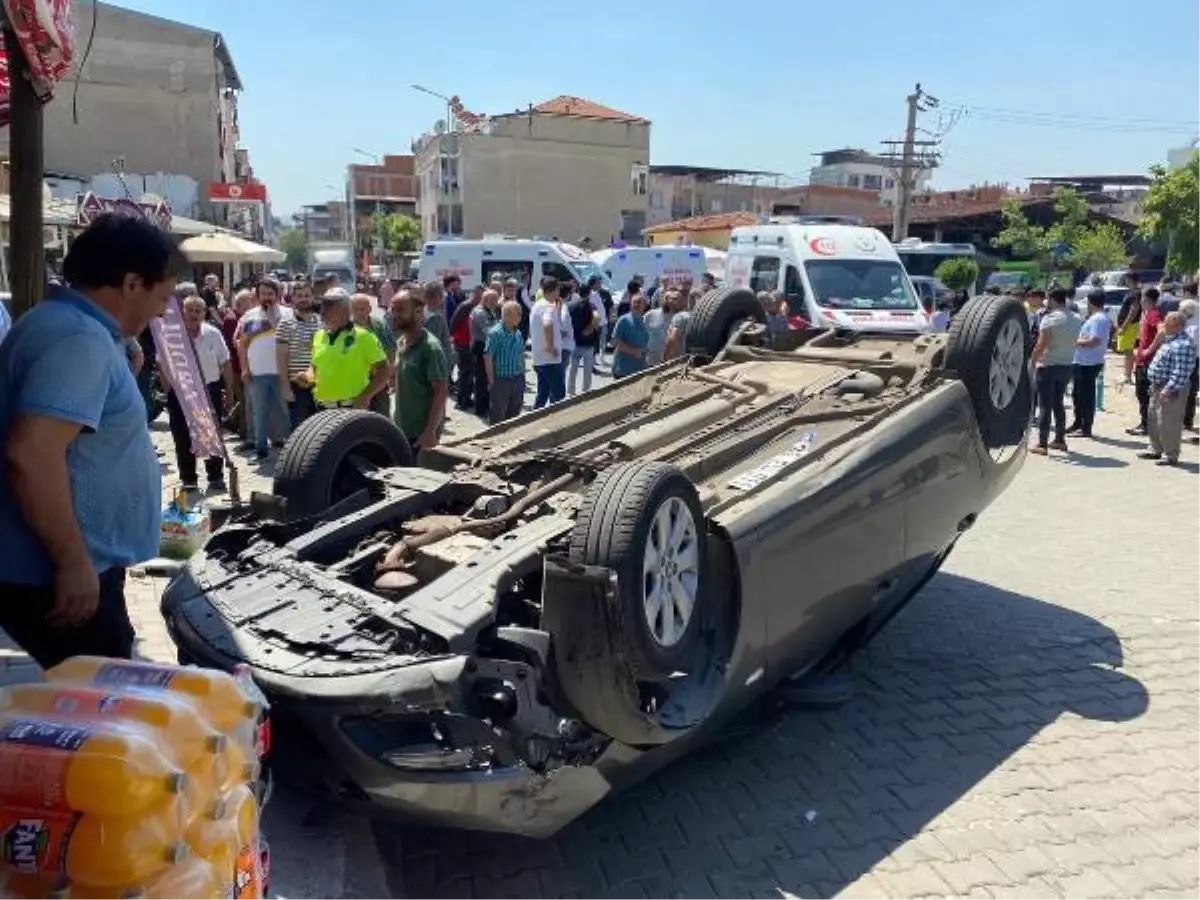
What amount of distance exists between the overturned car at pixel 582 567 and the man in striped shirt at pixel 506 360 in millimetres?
4649

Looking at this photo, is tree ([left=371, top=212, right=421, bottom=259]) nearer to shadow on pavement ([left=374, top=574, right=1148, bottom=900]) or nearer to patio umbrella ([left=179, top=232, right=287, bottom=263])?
patio umbrella ([left=179, top=232, right=287, bottom=263])

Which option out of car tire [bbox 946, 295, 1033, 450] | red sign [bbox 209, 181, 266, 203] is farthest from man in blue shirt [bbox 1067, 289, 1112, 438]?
red sign [bbox 209, 181, 266, 203]

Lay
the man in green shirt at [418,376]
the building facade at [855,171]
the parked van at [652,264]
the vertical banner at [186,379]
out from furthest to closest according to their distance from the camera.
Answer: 1. the building facade at [855,171]
2. the parked van at [652,264]
3. the vertical banner at [186,379]
4. the man in green shirt at [418,376]

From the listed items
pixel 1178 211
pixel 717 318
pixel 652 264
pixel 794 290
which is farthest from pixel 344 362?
pixel 1178 211

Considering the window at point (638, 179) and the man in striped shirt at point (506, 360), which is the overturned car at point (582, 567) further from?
the window at point (638, 179)

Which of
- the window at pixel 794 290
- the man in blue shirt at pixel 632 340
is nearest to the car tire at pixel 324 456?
the man in blue shirt at pixel 632 340

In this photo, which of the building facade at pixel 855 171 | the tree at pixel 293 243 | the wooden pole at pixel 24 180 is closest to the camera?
the wooden pole at pixel 24 180

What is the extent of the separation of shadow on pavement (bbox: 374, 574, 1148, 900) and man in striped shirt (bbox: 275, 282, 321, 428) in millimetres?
5731

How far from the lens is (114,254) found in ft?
9.39

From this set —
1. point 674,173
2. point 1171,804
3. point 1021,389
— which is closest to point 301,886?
point 1171,804

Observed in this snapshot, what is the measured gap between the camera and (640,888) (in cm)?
360

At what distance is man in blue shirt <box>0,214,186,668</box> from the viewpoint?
2.64 m

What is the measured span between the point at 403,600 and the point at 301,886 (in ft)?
3.24

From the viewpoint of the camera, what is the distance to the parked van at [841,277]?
48.2ft
